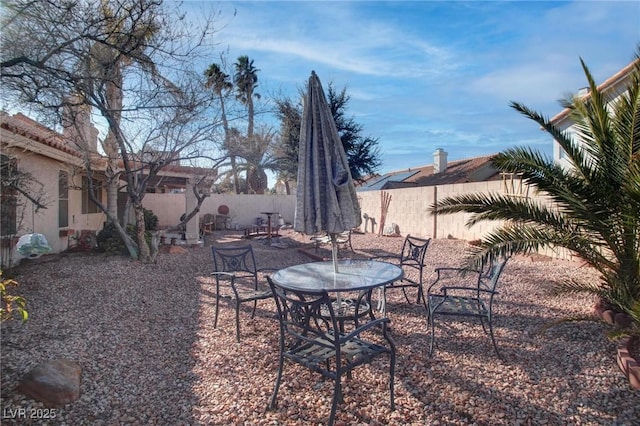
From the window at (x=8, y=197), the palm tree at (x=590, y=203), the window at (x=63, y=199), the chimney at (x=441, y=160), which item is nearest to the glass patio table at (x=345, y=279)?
the palm tree at (x=590, y=203)

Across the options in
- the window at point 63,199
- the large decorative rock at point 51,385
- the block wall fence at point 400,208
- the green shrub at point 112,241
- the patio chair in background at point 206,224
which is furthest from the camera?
the patio chair in background at point 206,224

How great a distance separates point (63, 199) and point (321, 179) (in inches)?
347

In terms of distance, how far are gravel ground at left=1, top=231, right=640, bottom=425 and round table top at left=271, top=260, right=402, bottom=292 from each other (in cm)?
80

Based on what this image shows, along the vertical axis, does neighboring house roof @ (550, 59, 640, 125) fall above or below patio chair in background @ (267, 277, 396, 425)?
above

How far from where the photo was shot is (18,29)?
4.63m

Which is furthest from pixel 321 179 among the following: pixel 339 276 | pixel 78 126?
pixel 78 126

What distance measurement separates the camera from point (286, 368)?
3.48m

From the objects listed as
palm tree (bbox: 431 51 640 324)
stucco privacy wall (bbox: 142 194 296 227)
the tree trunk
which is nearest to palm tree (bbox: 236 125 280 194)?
the tree trunk

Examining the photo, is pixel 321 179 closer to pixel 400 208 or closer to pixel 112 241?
pixel 112 241

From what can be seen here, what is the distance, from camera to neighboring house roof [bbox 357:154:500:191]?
19016 millimetres

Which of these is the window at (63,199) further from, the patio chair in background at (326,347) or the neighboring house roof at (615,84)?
the neighboring house roof at (615,84)

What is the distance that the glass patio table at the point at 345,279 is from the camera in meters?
3.42

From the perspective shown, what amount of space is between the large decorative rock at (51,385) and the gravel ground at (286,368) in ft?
0.22

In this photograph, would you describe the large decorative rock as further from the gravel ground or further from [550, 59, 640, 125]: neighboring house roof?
[550, 59, 640, 125]: neighboring house roof
